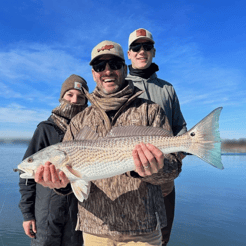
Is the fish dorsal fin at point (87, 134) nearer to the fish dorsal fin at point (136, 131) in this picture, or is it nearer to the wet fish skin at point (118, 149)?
the wet fish skin at point (118, 149)

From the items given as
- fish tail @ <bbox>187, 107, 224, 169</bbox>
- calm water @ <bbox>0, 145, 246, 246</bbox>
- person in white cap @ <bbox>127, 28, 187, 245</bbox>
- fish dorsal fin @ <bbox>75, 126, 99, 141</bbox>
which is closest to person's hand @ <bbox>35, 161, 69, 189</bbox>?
fish dorsal fin @ <bbox>75, 126, 99, 141</bbox>

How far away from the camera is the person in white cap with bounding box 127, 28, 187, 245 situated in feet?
16.7

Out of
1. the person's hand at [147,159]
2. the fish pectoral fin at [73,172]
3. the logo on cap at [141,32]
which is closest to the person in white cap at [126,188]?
the person's hand at [147,159]

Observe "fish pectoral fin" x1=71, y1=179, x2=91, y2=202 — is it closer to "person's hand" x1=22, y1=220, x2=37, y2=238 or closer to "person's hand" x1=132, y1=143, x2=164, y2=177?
"person's hand" x1=132, y1=143, x2=164, y2=177

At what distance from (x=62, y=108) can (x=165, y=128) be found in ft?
8.95

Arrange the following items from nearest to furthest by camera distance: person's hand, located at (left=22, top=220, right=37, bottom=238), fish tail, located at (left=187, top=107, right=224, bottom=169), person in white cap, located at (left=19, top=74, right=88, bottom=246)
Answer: fish tail, located at (left=187, top=107, right=224, bottom=169)
person in white cap, located at (left=19, top=74, right=88, bottom=246)
person's hand, located at (left=22, top=220, right=37, bottom=238)

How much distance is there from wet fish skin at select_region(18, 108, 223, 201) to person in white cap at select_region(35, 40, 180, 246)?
13 cm

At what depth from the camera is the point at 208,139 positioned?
9.38 feet

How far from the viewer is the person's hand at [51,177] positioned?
314 cm

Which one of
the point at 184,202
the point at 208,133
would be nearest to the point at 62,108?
the point at 208,133

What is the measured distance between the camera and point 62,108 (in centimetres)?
498

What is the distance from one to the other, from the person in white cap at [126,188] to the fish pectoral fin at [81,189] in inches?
5.2

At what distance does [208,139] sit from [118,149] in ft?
3.98

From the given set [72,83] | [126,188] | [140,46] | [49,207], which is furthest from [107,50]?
[49,207]
